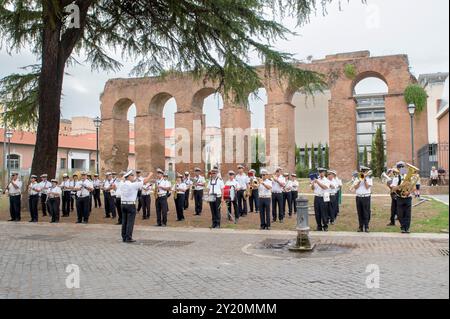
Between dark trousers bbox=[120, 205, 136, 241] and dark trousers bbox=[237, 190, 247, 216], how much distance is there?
5.74m

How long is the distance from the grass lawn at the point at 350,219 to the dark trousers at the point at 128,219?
3694mm

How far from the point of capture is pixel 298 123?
6612 centimetres

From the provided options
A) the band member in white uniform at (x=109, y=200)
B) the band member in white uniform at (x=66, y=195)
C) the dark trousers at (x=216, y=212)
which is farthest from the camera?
the band member in white uniform at (x=66, y=195)

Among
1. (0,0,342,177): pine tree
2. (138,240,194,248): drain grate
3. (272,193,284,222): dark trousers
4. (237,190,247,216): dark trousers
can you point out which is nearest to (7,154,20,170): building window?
(0,0,342,177): pine tree

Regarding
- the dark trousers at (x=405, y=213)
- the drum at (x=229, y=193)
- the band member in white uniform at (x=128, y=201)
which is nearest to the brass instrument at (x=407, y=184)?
the dark trousers at (x=405, y=213)

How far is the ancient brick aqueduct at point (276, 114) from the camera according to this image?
31781 mm

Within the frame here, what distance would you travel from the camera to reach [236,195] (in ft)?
53.7

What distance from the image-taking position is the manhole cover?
9773 mm

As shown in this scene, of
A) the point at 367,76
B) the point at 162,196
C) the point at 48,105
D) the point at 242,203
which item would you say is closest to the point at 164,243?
the point at 162,196

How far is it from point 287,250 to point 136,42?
13.9m

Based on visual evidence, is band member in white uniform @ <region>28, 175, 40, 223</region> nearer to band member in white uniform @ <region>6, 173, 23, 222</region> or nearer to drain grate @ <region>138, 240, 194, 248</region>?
band member in white uniform @ <region>6, 173, 23, 222</region>

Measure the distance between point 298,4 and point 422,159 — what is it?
15.6 meters

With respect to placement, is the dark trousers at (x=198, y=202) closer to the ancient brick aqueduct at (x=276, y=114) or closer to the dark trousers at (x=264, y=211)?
the dark trousers at (x=264, y=211)

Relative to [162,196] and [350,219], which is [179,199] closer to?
[162,196]
